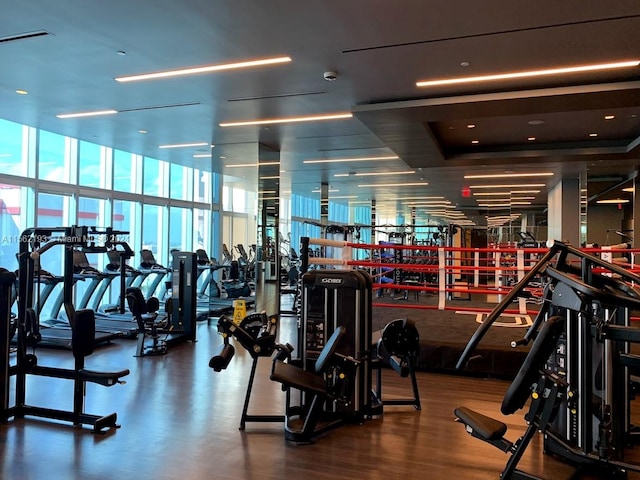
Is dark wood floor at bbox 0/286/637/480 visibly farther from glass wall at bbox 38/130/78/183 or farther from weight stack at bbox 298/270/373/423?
glass wall at bbox 38/130/78/183

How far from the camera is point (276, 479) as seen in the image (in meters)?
2.81

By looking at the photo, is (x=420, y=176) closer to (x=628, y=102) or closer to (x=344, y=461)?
(x=628, y=102)

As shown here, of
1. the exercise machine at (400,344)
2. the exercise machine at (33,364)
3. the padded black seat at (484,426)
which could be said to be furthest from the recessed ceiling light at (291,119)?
the padded black seat at (484,426)

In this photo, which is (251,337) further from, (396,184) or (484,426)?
(396,184)

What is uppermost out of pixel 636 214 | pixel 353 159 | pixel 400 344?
pixel 353 159

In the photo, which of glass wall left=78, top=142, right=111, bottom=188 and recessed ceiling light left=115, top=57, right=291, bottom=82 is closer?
recessed ceiling light left=115, top=57, right=291, bottom=82

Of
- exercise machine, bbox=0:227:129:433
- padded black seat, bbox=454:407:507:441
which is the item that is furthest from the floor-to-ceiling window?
padded black seat, bbox=454:407:507:441

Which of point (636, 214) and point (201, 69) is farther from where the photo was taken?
point (636, 214)

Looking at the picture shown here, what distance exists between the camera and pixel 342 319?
12.5ft

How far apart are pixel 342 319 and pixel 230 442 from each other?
3.99ft

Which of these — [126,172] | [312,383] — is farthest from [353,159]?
[312,383]

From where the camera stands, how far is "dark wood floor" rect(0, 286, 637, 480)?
294 cm

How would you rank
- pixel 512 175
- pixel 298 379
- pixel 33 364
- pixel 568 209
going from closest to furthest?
pixel 298 379
pixel 33 364
pixel 512 175
pixel 568 209

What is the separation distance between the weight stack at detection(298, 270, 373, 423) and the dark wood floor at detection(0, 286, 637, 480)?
257 mm
